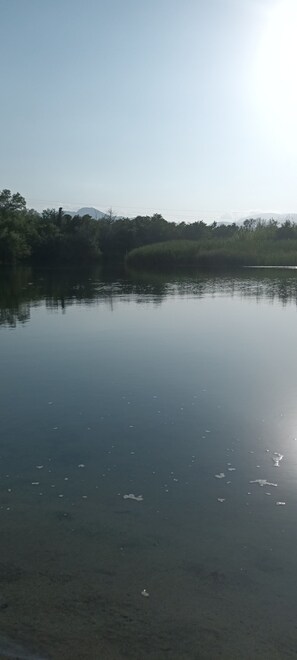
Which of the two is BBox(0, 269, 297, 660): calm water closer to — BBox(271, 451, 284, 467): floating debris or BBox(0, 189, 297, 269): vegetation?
BBox(271, 451, 284, 467): floating debris

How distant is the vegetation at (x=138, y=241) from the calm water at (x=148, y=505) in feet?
134

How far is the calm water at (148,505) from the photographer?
361cm

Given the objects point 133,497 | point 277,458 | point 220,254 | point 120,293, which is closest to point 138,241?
point 220,254

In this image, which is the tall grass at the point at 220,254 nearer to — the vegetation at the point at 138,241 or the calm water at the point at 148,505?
the vegetation at the point at 138,241

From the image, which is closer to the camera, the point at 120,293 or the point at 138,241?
the point at 120,293

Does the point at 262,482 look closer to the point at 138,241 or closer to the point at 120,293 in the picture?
the point at 120,293

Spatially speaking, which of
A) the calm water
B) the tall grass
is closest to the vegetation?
the tall grass

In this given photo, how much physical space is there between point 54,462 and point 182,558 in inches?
89.0

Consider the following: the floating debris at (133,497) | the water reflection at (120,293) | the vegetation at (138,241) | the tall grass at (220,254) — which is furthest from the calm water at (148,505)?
the vegetation at (138,241)

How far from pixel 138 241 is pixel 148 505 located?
2817 inches

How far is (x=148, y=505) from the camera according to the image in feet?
17.1

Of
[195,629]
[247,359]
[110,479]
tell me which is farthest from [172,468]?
[247,359]

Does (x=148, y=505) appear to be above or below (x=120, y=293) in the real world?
below

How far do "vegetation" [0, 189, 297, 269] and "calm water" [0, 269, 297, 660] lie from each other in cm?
4074
